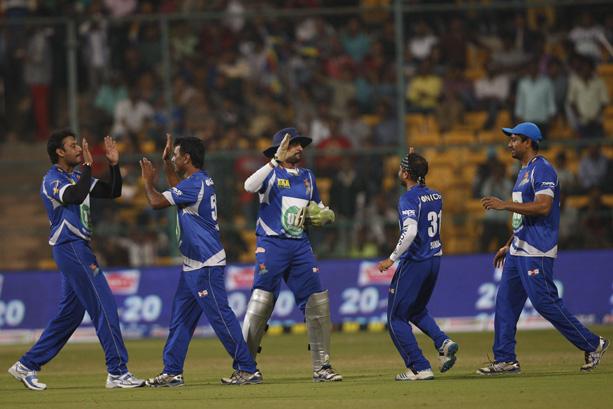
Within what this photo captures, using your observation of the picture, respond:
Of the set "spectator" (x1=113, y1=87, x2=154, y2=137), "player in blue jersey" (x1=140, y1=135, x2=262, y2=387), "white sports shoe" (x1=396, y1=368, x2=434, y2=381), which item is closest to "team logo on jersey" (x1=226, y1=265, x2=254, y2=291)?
"spectator" (x1=113, y1=87, x2=154, y2=137)

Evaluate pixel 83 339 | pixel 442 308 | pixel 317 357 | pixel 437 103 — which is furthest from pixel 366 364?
pixel 437 103

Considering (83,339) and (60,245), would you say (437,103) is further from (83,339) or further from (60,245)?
(60,245)

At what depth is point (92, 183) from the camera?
41.5 ft

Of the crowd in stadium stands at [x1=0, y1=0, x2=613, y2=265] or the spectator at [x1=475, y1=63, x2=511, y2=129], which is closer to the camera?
the crowd in stadium stands at [x1=0, y1=0, x2=613, y2=265]

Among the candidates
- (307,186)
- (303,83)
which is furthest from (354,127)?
(307,186)

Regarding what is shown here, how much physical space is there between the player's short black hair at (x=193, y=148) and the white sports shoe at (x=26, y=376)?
2.70 m

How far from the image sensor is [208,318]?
12.2 meters

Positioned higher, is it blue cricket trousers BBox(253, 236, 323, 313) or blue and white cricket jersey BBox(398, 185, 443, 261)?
blue and white cricket jersey BBox(398, 185, 443, 261)

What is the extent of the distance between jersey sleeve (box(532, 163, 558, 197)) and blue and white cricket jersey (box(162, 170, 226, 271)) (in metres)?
3.27

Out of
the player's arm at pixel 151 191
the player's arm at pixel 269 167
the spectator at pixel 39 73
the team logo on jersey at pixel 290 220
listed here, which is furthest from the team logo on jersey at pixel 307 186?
the spectator at pixel 39 73

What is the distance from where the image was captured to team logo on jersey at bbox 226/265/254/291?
20.5 m

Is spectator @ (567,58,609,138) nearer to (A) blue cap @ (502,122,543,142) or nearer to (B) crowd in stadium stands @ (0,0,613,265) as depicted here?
(B) crowd in stadium stands @ (0,0,613,265)

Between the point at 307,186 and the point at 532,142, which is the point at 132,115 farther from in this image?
the point at 532,142

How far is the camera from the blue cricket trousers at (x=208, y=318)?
477 inches
